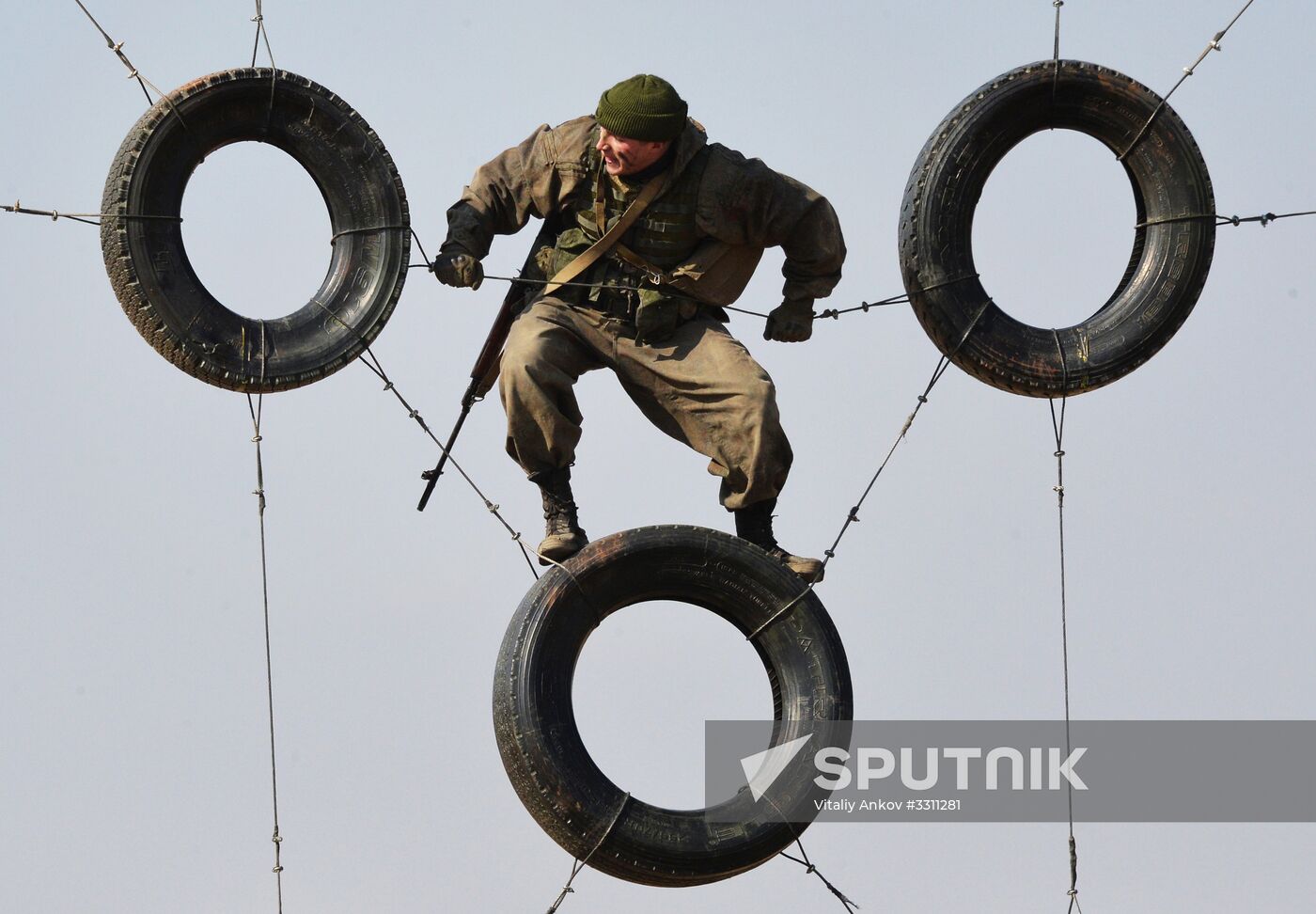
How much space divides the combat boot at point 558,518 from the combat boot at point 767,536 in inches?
27.6

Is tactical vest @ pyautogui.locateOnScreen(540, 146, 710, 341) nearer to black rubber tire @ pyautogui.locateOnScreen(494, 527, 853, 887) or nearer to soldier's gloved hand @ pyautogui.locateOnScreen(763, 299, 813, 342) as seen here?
soldier's gloved hand @ pyautogui.locateOnScreen(763, 299, 813, 342)

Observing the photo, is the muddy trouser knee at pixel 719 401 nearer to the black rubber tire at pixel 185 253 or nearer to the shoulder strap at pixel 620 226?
the shoulder strap at pixel 620 226

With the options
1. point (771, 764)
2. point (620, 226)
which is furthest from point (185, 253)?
point (771, 764)

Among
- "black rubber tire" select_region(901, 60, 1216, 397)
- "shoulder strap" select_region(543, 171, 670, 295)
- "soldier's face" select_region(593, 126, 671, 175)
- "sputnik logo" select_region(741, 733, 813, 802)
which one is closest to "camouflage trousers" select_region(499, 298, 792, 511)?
"shoulder strap" select_region(543, 171, 670, 295)

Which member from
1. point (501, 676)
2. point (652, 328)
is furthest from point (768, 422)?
point (501, 676)

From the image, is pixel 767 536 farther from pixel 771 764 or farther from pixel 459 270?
pixel 459 270

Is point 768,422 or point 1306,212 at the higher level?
point 1306,212

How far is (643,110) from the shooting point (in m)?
12.7

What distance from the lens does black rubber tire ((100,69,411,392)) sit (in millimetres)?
12695

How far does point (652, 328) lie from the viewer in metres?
13.0

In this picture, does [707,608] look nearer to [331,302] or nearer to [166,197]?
[331,302]

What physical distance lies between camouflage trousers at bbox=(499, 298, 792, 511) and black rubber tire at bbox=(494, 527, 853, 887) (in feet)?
1.27

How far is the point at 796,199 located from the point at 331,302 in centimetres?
207

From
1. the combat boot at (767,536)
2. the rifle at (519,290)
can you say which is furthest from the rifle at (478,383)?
the combat boot at (767,536)
